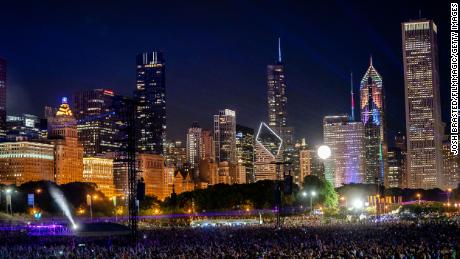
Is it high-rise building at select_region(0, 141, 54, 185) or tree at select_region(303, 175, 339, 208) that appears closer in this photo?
tree at select_region(303, 175, 339, 208)

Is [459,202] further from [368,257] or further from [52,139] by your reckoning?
[368,257]

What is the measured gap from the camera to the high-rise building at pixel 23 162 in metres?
180

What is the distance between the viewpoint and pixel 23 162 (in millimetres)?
181625

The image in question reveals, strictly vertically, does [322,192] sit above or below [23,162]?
below

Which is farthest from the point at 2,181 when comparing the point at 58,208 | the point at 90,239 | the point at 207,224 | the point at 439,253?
the point at 439,253

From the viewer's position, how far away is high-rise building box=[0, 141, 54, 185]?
179625mm

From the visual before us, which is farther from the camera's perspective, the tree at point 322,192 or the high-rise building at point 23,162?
the high-rise building at point 23,162

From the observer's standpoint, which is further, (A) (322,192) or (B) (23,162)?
(B) (23,162)

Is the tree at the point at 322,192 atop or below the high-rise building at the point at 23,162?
below

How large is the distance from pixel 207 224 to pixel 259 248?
55398 millimetres

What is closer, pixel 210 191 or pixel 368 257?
pixel 368 257

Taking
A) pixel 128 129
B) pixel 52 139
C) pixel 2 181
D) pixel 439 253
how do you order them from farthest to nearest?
pixel 52 139, pixel 2 181, pixel 128 129, pixel 439 253

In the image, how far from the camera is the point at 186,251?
4338 cm

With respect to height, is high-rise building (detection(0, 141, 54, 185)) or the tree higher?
high-rise building (detection(0, 141, 54, 185))
